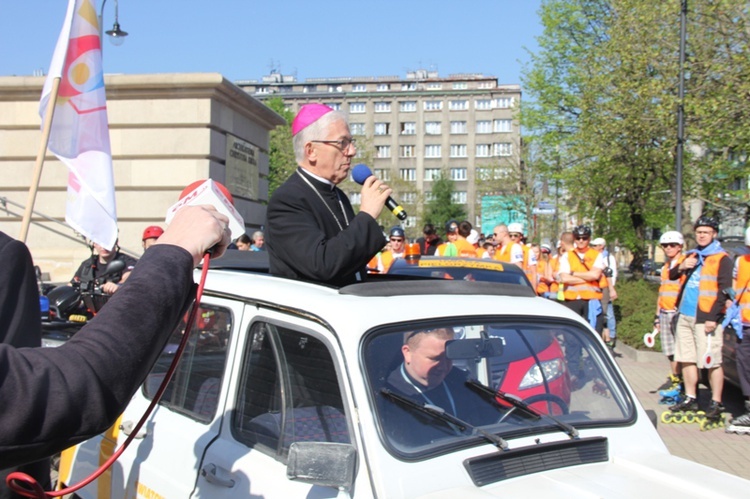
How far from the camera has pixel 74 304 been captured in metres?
8.86

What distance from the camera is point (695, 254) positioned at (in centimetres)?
851

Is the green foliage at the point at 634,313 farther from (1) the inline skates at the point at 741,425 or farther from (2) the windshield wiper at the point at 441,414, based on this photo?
(2) the windshield wiper at the point at 441,414

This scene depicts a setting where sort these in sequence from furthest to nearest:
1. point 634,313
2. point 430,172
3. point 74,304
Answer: point 430,172 < point 634,313 < point 74,304

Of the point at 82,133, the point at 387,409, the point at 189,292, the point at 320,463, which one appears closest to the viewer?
the point at 189,292

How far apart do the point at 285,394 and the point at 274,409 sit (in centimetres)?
8

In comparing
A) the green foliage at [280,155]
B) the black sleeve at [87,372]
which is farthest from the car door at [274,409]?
the green foliage at [280,155]

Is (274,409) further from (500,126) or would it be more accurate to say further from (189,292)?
(500,126)

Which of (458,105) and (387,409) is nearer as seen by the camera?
(387,409)

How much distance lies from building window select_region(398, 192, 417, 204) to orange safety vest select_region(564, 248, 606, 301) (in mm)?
71356

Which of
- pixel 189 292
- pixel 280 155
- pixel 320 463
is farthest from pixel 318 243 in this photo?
pixel 280 155

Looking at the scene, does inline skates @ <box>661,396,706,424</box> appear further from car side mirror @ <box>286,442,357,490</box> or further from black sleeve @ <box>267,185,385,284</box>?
car side mirror @ <box>286,442,357,490</box>

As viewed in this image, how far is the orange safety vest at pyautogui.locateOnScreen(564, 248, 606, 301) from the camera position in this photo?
37.1ft

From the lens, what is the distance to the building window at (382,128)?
113 meters

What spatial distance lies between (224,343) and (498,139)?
107 meters
